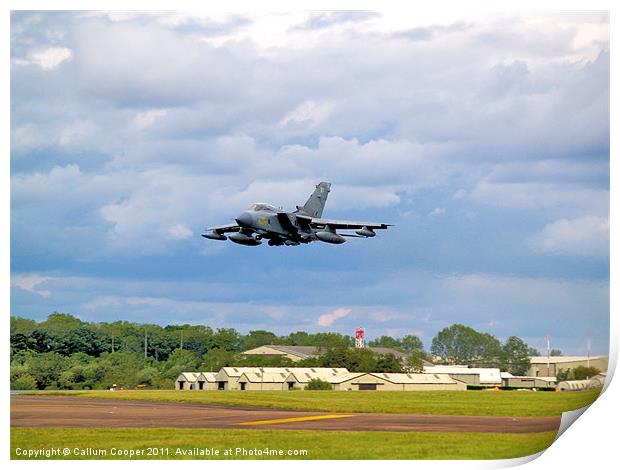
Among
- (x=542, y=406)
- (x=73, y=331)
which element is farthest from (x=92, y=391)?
(x=542, y=406)

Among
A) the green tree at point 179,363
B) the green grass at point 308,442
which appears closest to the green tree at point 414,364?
the green tree at point 179,363

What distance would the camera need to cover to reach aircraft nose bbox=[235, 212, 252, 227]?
61375 mm

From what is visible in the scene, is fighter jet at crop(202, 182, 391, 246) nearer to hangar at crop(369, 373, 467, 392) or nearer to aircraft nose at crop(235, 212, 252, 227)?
aircraft nose at crop(235, 212, 252, 227)

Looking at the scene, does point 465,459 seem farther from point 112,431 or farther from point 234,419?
point 112,431

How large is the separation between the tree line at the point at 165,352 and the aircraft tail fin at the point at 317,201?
26.1ft

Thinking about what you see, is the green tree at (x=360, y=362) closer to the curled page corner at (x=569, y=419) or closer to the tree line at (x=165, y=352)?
the tree line at (x=165, y=352)

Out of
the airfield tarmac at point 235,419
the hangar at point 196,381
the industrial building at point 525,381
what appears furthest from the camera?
the hangar at point 196,381

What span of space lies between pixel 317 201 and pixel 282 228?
6505mm

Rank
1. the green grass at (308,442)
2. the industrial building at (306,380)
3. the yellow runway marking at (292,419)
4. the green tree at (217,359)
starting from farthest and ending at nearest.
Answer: the green tree at (217,359)
the industrial building at (306,380)
the yellow runway marking at (292,419)
the green grass at (308,442)

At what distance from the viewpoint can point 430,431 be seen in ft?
164

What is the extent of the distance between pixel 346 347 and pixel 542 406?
56.5 ft

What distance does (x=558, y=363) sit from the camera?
55469 millimetres

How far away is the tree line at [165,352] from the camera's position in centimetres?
6375

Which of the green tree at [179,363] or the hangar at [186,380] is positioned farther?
the green tree at [179,363]
